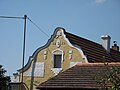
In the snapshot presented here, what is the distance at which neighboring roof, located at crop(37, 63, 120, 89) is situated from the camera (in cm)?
2197

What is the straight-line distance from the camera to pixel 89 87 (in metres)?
21.4

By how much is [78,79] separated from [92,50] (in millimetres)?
8417

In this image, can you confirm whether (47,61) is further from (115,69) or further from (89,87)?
(115,69)

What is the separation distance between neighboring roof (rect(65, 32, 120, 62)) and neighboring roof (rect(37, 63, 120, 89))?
3918 mm

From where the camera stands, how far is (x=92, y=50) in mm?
30766

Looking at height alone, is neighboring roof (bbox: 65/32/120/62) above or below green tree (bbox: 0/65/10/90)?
above

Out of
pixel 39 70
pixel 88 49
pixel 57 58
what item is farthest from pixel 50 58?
pixel 88 49

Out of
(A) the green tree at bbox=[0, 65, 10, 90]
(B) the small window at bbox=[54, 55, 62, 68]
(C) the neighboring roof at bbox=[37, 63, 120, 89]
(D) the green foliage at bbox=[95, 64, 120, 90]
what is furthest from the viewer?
(A) the green tree at bbox=[0, 65, 10, 90]

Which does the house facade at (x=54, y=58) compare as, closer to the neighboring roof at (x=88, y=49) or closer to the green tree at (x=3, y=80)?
the neighboring roof at (x=88, y=49)

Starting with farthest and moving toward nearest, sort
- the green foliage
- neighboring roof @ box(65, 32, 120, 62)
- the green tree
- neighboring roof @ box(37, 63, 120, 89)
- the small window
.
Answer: the green tree → neighboring roof @ box(65, 32, 120, 62) → the small window → neighboring roof @ box(37, 63, 120, 89) → the green foliage

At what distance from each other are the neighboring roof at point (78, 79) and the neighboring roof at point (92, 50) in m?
3.92

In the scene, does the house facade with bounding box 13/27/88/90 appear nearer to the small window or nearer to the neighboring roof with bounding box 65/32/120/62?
the small window

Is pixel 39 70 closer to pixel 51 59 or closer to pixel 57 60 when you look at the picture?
pixel 51 59

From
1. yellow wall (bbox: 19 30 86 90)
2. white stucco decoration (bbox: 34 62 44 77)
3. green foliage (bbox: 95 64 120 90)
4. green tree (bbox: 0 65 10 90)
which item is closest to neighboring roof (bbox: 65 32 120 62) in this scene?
yellow wall (bbox: 19 30 86 90)
